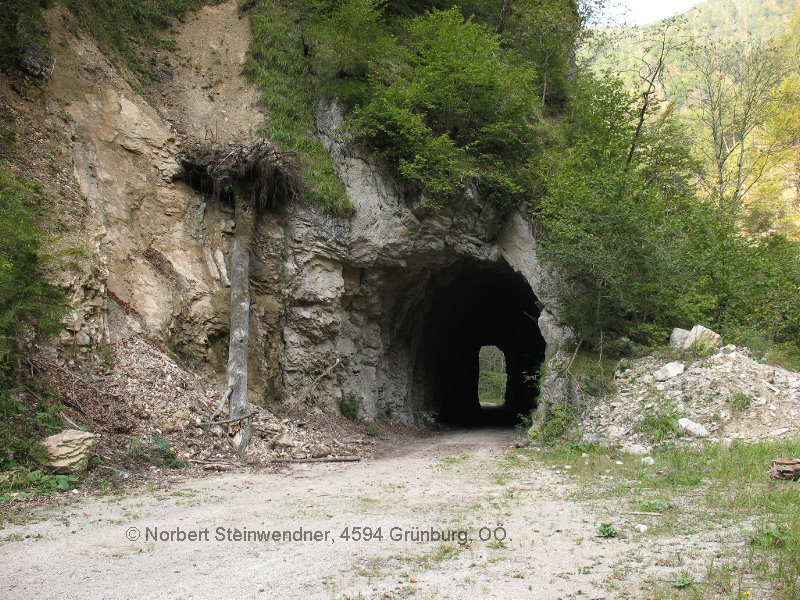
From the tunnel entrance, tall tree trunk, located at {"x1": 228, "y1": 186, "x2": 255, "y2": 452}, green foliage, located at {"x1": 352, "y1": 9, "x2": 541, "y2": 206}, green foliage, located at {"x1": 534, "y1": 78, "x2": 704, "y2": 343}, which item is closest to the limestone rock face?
tall tree trunk, located at {"x1": 228, "y1": 186, "x2": 255, "y2": 452}

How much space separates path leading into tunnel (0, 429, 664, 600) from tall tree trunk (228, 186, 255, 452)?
2457 millimetres

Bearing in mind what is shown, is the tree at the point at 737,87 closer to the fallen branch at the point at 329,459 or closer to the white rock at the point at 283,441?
the fallen branch at the point at 329,459

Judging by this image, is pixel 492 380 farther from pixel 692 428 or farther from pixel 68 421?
pixel 68 421

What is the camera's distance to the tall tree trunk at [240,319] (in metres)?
9.61

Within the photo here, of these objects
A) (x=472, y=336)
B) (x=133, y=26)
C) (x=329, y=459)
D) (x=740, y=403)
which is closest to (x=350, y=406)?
(x=329, y=459)

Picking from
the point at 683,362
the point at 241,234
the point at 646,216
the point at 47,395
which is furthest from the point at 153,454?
the point at 646,216

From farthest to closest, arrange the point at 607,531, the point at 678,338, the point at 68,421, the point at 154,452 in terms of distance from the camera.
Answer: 1. the point at 678,338
2. the point at 154,452
3. the point at 68,421
4. the point at 607,531

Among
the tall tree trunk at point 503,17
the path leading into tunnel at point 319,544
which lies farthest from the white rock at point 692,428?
the tall tree trunk at point 503,17

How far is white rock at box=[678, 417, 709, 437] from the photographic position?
8.05m

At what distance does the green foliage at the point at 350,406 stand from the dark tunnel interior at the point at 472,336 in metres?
4.84

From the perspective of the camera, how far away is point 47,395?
291 inches

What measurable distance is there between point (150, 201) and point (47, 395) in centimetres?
513

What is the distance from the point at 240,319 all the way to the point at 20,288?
4.11m

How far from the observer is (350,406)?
13.7 metres
